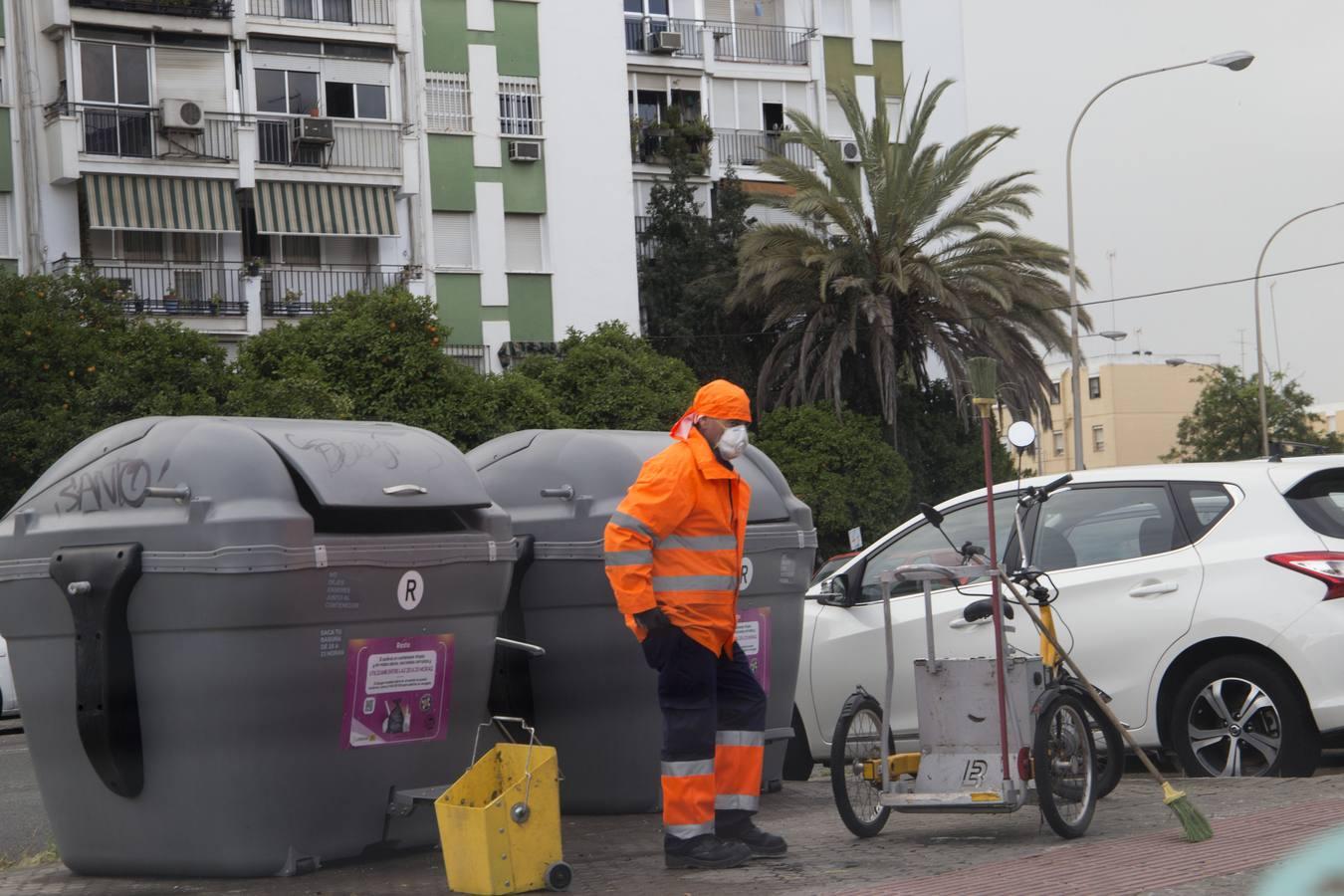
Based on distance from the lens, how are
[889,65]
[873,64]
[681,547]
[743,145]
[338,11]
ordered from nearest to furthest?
[681,547]
[338,11]
[743,145]
[873,64]
[889,65]

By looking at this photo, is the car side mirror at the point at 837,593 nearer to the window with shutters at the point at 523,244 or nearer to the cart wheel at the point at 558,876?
the cart wheel at the point at 558,876

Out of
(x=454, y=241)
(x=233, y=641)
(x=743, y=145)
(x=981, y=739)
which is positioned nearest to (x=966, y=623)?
(x=981, y=739)

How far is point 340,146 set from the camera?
35031 mm

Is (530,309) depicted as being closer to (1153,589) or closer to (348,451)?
(1153,589)

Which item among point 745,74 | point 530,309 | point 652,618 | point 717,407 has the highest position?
point 745,74

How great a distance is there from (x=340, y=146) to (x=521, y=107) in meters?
4.25

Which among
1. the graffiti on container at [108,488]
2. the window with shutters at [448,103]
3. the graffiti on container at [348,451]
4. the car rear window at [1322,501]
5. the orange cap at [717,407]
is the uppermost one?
the window with shutters at [448,103]

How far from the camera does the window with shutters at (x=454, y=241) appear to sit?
3631 centimetres

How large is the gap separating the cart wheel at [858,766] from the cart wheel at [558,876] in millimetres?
1333

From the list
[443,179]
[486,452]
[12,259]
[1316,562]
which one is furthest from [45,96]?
[1316,562]

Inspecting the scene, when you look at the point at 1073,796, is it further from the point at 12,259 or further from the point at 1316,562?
the point at 12,259

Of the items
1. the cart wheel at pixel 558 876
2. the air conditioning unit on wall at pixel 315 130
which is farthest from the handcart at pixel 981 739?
the air conditioning unit on wall at pixel 315 130

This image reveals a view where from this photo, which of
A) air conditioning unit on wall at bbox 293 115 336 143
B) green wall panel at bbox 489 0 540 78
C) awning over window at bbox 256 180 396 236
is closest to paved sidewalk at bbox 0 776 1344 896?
awning over window at bbox 256 180 396 236

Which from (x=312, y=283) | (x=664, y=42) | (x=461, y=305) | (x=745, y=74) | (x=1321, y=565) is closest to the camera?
(x=1321, y=565)
